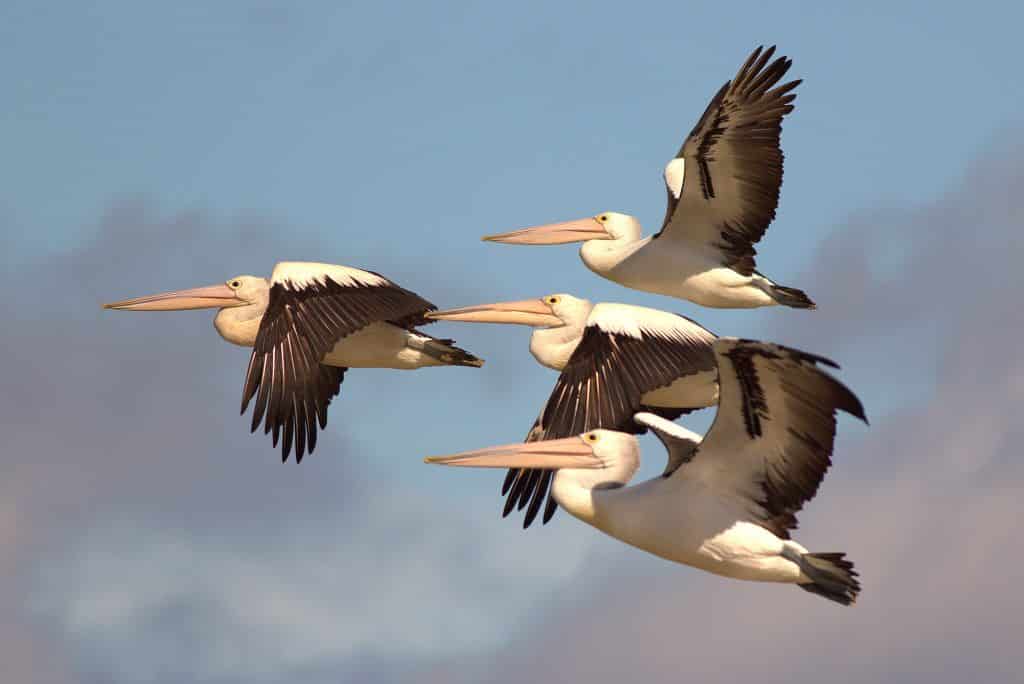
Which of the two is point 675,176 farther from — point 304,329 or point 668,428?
point 668,428

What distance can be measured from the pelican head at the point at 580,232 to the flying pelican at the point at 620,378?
1.99m

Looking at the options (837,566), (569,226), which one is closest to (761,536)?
(837,566)

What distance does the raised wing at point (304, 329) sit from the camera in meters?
15.5

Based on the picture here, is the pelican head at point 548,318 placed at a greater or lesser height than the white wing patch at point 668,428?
lesser

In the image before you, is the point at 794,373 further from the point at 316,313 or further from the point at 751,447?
the point at 316,313

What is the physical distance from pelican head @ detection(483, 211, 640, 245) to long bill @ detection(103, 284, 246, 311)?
2.54 meters

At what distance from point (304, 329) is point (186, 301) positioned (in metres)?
2.75

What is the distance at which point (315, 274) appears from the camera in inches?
631

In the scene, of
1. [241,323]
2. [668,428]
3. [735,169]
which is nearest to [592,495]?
[668,428]

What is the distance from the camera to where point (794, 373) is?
9.97 metres

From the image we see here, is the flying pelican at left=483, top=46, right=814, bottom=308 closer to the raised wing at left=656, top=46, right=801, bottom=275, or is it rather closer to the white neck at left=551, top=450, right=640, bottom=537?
the raised wing at left=656, top=46, right=801, bottom=275

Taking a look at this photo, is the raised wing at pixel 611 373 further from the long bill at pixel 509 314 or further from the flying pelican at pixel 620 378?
the long bill at pixel 509 314

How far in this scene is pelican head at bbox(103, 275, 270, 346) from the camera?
17.3m

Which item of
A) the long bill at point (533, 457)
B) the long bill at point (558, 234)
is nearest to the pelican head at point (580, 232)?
the long bill at point (558, 234)
